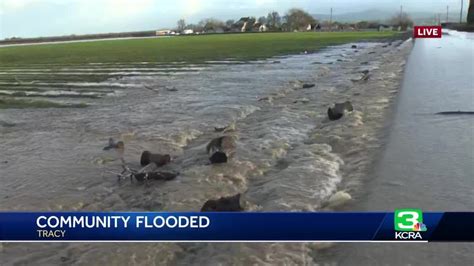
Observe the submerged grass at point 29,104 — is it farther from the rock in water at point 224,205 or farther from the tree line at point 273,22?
the rock in water at point 224,205

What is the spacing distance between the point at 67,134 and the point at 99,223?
9.68m

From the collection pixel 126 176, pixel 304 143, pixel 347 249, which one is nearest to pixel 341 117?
pixel 304 143

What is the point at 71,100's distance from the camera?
19656 millimetres

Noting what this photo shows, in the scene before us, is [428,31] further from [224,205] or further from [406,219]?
[406,219]

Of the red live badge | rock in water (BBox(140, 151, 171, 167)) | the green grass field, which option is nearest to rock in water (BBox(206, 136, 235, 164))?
rock in water (BBox(140, 151, 171, 167))

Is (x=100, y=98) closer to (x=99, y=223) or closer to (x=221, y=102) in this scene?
(x=221, y=102)

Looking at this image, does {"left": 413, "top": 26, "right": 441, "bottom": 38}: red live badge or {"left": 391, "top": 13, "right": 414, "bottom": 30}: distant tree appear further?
{"left": 413, "top": 26, "right": 441, "bottom": 38}: red live badge

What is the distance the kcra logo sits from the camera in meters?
3.82

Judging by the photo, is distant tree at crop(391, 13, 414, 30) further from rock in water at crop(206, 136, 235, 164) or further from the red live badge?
rock in water at crop(206, 136, 235, 164)

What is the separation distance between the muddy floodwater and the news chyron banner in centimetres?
181

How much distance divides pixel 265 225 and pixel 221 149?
6.39 m

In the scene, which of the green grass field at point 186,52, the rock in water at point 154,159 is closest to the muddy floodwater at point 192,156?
the rock in water at point 154,159

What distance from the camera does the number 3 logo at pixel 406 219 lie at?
3.81 m

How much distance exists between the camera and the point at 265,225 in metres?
3.80
